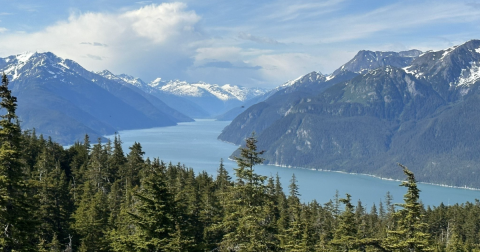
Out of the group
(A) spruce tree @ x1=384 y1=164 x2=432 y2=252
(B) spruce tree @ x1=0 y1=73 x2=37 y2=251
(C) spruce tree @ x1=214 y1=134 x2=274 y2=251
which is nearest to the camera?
(B) spruce tree @ x1=0 y1=73 x2=37 y2=251

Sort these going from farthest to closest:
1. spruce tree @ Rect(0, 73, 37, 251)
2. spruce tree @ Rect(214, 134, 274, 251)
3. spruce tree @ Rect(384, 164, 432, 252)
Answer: spruce tree @ Rect(214, 134, 274, 251)
spruce tree @ Rect(384, 164, 432, 252)
spruce tree @ Rect(0, 73, 37, 251)

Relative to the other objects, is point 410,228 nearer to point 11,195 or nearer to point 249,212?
point 249,212

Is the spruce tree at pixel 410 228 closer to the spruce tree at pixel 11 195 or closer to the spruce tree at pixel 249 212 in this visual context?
the spruce tree at pixel 249 212

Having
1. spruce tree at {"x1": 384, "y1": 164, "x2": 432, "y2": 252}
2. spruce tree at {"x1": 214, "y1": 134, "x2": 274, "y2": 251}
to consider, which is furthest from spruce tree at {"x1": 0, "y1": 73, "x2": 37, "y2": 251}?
spruce tree at {"x1": 384, "y1": 164, "x2": 432, "y2": 252}

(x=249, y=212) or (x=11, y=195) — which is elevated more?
(x=11, y=195)

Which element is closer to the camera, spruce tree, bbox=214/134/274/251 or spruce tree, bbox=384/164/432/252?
spruce tree, bbox=384/164/432/252

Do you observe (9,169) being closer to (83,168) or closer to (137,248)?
(137,248)

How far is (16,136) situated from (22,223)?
414cm

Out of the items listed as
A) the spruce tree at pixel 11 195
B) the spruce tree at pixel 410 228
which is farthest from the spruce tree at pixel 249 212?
the spruce tree at pixel 11 195

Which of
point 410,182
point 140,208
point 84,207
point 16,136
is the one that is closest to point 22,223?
point 16,136

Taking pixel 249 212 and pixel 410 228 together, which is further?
pixel 249 212

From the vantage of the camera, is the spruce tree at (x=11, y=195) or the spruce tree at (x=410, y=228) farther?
the spruce tree at (x=410, y=228)

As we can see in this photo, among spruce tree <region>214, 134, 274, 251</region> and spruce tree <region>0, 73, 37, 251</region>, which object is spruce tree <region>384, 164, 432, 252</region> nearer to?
spruce tree <region>214, 134, 274, 251</region>

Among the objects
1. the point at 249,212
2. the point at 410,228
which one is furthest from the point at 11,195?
the point at 410,228
